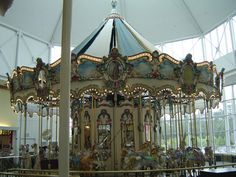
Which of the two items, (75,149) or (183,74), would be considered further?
(75,149)

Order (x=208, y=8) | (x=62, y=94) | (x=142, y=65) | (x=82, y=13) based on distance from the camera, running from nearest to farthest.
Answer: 1. (x=62, y=94)
2. (x=142, y=65)
3. (x=208, y=8)
4. (x=82, y=13)

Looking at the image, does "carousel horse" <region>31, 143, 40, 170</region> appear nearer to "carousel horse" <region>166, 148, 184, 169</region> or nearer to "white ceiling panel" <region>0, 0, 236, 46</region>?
"carousel horse" <region>166, 148, 184, 169</region>

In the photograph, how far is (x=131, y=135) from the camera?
9805 mm

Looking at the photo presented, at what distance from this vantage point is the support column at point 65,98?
15.4 feet

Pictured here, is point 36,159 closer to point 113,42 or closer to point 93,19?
point 113,42

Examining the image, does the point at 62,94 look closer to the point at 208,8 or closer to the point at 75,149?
the point at 75,149

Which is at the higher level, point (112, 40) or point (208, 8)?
point (208, 8)

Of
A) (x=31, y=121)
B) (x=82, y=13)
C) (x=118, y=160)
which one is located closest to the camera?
(x=118, y=160)

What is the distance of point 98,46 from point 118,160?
354 cm

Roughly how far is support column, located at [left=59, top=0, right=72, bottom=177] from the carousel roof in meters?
4.19

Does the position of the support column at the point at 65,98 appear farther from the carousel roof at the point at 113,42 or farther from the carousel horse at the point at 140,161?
the carousel roof at the point at 113,42

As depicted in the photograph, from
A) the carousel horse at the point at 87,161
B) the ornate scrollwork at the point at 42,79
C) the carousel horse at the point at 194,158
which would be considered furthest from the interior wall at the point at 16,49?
the carousel horse at the point at 194,158

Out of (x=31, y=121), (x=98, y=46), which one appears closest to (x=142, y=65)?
(x=98, y=46)

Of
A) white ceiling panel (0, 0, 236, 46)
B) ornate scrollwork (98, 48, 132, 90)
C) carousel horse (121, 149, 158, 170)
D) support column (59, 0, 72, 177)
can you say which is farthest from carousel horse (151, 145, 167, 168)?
white ceiling panel (0, 0, 236, 46)
